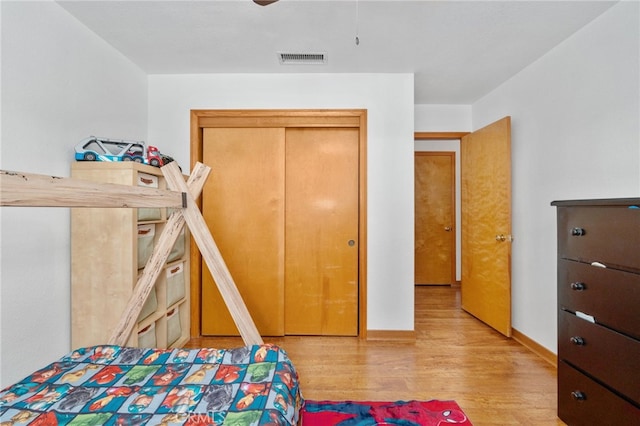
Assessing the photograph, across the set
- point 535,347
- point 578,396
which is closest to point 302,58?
point 578,396

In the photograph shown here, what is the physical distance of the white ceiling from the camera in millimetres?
1863

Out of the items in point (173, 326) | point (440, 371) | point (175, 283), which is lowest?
point (440, 371)

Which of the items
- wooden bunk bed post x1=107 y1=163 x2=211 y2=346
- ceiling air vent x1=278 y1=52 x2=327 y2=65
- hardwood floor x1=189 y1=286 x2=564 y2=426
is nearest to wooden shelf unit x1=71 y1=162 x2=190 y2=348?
wooden bunk bed post x1=107 y1=163 x2=211 y2=346

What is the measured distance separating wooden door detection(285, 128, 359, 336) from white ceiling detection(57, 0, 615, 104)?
0.73 metres

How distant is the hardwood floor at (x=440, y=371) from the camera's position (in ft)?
6.07

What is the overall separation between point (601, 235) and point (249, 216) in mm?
2565

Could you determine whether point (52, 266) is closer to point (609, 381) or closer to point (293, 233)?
point (293, 233)

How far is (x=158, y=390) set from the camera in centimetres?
121

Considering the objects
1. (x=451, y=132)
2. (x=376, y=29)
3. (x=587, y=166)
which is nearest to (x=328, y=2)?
(x=376, y=29)

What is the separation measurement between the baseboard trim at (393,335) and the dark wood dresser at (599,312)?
116 cm

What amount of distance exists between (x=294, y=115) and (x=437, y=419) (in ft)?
8.65

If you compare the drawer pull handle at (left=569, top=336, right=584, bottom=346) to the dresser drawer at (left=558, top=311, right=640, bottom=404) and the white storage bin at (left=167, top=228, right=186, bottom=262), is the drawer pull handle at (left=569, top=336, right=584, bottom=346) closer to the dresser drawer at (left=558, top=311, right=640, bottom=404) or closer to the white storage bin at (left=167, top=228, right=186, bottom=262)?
the dresser drawer at (left=558, top=311, right=640, bottom=404)

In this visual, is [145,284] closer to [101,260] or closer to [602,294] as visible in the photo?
[101,260]

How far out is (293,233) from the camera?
2.92 m
